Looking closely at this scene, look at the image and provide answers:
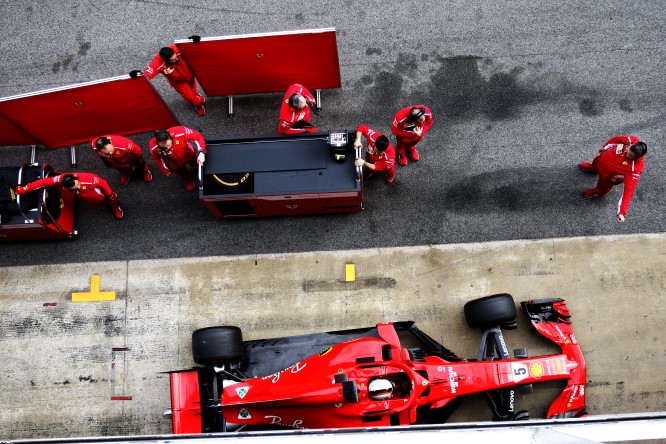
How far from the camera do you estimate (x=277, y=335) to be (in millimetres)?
6750

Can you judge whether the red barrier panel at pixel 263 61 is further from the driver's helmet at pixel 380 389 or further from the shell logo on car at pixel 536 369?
the shell logo on car at pixel 536 369

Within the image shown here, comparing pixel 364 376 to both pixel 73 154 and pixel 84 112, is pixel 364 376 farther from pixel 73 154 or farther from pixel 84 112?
pixel 73 154

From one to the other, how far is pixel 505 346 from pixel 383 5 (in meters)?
5.35

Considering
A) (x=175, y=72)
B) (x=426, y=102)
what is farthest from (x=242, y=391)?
(x=426, y=102)

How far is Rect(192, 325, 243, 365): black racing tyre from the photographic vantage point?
595 cm

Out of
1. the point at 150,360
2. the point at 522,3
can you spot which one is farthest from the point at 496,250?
the point at 150,360

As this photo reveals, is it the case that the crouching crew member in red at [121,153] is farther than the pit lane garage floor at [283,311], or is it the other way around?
the pit lane garage floor at [283,311]

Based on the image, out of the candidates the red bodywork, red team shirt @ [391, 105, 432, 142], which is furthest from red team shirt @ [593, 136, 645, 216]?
the red bodywork

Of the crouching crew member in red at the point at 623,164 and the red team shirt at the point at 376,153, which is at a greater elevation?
the red team shirt at the point at 376,153

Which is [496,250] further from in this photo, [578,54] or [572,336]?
[578,54]

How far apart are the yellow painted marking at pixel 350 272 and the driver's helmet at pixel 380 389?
1.85 metres

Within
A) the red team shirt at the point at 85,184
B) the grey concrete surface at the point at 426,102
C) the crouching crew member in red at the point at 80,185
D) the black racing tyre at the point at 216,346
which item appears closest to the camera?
the black racing tyre at the point at 216,346

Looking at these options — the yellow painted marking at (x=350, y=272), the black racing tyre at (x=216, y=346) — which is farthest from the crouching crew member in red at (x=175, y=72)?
the black racing tyre at (x=216, y=346)

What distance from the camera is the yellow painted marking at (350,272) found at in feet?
22.7
